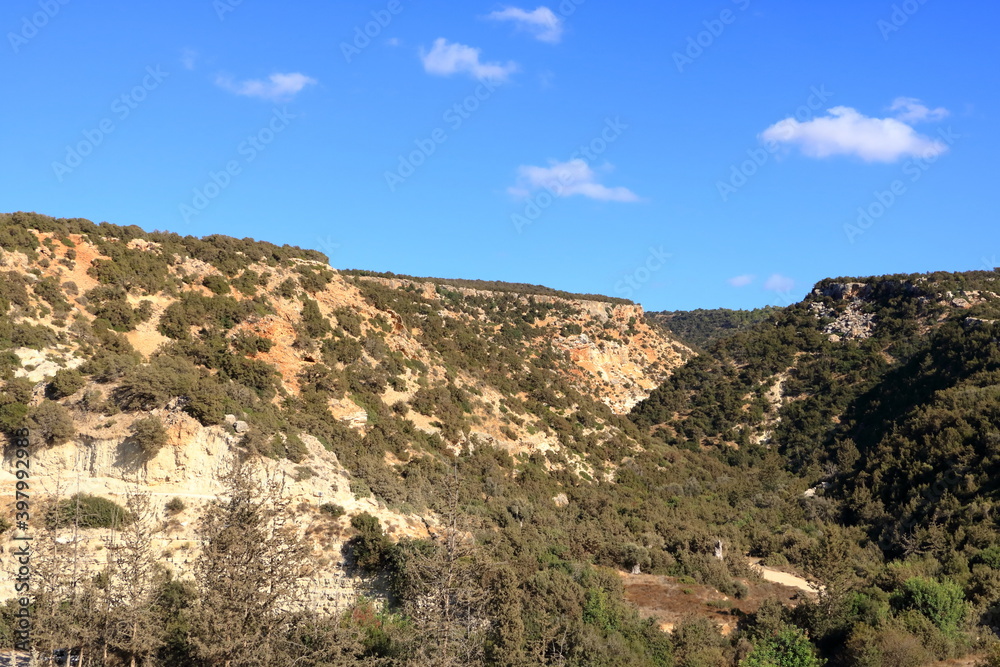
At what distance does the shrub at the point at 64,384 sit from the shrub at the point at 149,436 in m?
2.91

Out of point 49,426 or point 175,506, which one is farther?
point 49,426

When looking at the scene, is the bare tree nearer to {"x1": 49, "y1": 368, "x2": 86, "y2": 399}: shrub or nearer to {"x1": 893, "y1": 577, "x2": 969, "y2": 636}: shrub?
{"x1": 893, "y1": 577, "x2": 969, "y2": 636}: shrub

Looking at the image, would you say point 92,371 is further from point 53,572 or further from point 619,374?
point 619,374

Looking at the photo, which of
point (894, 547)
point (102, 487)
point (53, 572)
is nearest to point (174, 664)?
point (53, 572)

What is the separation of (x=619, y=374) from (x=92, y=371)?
4203 cm

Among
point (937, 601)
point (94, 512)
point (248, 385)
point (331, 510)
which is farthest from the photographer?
point (248, 385)

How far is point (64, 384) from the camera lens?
2241cm

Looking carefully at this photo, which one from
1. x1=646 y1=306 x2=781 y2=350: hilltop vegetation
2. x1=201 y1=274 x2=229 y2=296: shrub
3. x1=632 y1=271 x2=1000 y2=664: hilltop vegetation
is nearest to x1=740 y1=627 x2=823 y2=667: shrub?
x1=632 y1=271 x2=1000 y2=664: hilltop vegetation

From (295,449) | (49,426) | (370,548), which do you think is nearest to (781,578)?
(370,548)

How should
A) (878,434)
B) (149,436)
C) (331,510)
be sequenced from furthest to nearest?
1. (878,434)
2. (331,510)
3. (149,436)

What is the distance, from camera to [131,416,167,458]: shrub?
69.5 feet

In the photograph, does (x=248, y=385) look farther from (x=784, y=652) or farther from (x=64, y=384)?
(x=784, y=652)

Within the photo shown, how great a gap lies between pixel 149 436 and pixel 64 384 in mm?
3838

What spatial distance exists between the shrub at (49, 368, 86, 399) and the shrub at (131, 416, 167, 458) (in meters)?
2.91
